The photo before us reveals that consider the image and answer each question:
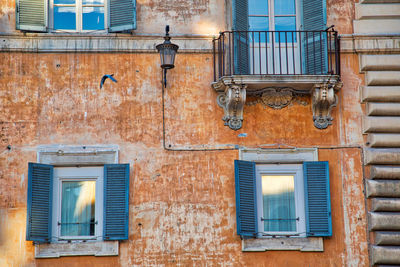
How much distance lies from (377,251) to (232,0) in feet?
18.5

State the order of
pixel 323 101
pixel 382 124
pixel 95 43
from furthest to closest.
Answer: pixel 95 43 < pixel 382 124 < pixel 323 101

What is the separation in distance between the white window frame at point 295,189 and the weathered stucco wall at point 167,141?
1.33 feet

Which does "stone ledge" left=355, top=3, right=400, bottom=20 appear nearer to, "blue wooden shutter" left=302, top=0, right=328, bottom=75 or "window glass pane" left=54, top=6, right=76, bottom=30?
"blue wooden shutter" left=302, top=0, right=328, bottom=75

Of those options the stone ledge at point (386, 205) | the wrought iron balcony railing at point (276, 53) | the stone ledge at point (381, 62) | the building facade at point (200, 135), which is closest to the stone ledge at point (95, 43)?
the building facade at point (200, 135)

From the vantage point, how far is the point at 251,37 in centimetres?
1544

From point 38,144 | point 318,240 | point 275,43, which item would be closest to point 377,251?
point 318,240

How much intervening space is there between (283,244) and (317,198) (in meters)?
1.08

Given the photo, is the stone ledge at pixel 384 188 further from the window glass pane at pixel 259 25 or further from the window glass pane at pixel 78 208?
the window glass pane at pixel 78 208

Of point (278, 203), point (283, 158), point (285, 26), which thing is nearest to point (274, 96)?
point (283, 158)

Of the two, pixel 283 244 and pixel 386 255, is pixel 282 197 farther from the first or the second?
pixel 386 255

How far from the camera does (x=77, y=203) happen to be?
1452 centimetres

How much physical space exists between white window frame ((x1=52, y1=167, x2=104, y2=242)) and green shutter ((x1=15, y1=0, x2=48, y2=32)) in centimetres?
282

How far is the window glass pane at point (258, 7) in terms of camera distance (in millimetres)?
15570

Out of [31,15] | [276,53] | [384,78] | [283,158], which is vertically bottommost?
[283,158]
